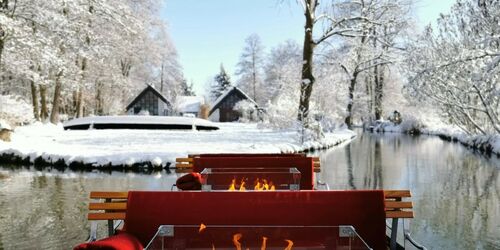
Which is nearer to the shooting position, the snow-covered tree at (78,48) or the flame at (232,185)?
the flame at (232,185)

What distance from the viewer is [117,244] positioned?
11.5 ft

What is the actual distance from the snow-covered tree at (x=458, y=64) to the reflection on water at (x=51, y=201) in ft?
37.6

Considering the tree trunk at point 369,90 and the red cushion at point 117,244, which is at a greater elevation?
the tree trunk at point 369,90

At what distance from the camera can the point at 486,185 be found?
12.9m

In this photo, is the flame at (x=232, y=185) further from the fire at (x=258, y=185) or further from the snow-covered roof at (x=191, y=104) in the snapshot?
the snow-covered roof at (x=191, y=104)

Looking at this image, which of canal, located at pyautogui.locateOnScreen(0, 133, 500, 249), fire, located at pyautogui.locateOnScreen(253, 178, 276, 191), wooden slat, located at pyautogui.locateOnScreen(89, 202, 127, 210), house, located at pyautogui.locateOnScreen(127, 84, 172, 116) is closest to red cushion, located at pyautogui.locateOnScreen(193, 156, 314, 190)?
fire, located at pyautogui.locateOnScreen(253, 178, 276, 191)

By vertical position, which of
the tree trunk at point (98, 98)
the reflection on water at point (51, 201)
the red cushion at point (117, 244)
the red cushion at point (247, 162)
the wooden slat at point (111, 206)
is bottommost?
the reflection on water at point (51, 201)

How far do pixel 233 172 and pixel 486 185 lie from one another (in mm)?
8799

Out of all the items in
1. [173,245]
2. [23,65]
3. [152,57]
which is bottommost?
[173,245]

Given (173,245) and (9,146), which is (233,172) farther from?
(9,146)

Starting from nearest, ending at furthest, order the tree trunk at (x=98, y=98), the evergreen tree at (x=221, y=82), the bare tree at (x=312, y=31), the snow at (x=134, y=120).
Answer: the bare tree at (x=312, y=31), the snow at (x=134, y=120), the tree trunk at (x=98, y=98), the evergreen tree at (x=221, y=82)

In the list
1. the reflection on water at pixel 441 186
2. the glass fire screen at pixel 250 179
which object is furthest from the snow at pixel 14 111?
the glass fire screen at pixel 250 179

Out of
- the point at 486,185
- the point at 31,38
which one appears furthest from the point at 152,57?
the point at 486,185

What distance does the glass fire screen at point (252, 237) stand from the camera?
345 centimetres
